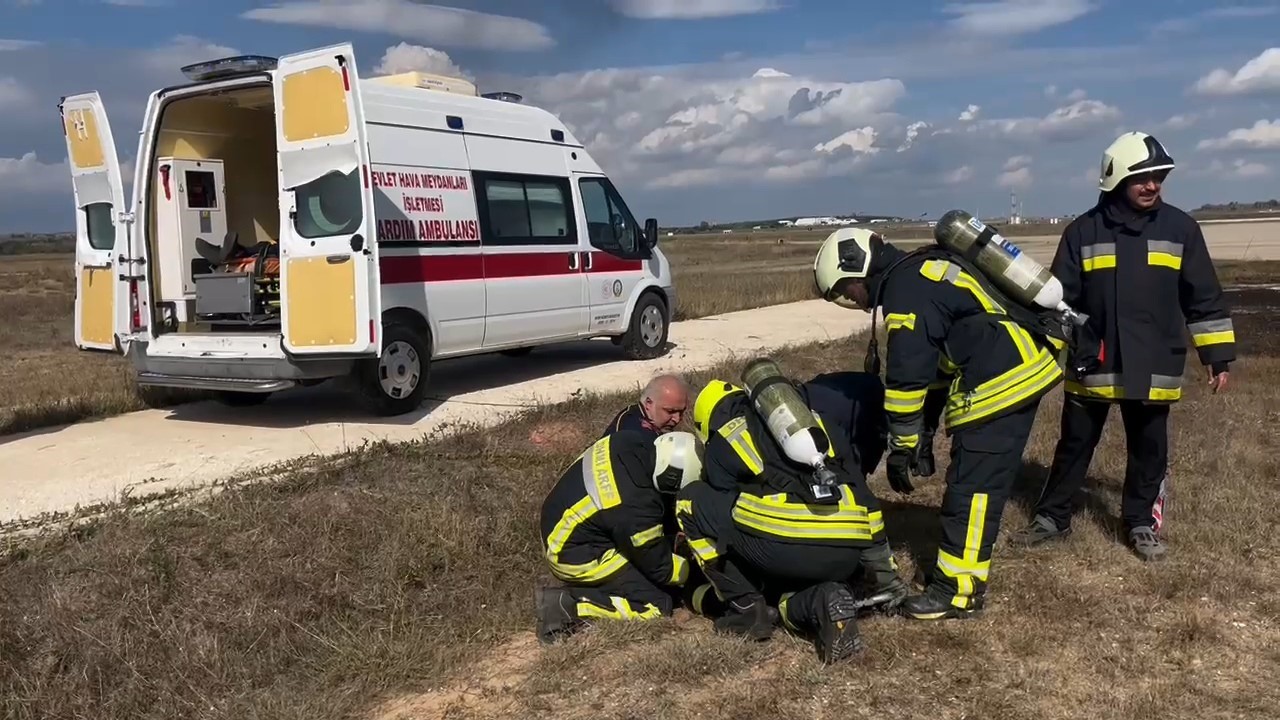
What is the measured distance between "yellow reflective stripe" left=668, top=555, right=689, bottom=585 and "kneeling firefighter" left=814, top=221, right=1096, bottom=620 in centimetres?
98

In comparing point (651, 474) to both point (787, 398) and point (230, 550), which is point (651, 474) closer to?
point (787, 398)

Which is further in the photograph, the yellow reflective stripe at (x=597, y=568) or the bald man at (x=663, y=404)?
the bald man at (x=663, y=404)

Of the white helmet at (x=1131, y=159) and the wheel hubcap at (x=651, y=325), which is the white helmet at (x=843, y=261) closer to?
the white helmet at (x=1131, y=159)

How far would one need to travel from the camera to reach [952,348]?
426cm

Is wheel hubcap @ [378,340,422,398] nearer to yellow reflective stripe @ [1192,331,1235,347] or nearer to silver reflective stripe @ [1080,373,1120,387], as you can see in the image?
silver reflective stripe @ [1080,373,1120,387]

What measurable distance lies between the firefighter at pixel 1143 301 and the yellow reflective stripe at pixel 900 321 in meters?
1.48

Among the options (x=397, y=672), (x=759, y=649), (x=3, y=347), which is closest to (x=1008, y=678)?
(x=759, y=649)

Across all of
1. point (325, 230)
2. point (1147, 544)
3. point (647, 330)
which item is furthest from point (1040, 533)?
point (647, 330)

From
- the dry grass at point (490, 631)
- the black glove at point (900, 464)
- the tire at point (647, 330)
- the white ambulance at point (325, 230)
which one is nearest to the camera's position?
the dry grass at point (490, 631)

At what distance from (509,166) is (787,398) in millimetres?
6515

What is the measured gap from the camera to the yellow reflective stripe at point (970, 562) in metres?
4.28

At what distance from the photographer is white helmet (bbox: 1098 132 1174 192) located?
15.6 feet

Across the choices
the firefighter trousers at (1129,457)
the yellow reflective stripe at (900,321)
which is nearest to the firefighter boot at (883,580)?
the yellow reflective stripe at (900,321)

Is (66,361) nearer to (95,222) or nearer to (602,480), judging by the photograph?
(95,222)
